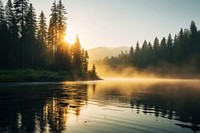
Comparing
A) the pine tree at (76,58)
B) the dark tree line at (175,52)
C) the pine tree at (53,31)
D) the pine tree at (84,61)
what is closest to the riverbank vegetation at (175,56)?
the dark tree line at (175,52)

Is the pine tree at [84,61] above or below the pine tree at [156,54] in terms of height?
below

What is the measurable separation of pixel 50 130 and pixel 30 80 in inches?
1951

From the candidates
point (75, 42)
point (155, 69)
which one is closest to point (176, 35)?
point (155, 69)

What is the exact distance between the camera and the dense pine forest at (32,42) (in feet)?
216

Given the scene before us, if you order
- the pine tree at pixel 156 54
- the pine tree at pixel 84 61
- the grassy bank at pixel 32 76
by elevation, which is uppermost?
the pine tree at pixel 156 54

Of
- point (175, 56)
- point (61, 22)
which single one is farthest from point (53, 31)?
point (175, 56)

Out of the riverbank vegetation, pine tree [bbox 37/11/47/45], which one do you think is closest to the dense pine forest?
pine tree [bbox 37/11/47/45]

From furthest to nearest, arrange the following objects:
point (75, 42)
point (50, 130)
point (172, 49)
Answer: point (172, 49), point (75, 42), point (50, 130)

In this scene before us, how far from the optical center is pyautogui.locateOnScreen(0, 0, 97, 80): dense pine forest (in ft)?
216

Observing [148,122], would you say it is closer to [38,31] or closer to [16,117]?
[16,117]

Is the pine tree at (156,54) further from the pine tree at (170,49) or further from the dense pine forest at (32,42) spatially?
the dense pine forest at (32,42)

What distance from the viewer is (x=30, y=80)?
60219 mm

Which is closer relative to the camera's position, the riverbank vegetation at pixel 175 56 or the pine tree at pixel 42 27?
the pine tree at pixel 42 27

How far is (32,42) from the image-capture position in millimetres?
73875
